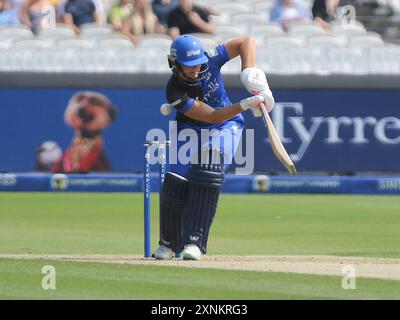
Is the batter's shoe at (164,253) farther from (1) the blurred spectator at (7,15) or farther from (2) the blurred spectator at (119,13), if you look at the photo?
(1) the blurred spectator at (7,15)

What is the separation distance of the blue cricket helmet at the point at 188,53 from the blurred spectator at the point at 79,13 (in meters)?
11.7

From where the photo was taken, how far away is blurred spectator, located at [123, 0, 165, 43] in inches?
835

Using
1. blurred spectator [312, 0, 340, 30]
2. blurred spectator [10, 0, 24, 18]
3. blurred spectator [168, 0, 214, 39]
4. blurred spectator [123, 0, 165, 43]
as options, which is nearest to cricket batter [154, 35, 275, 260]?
blurred spectator [168, 0, 214, 39]

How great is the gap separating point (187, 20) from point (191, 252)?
10858mm

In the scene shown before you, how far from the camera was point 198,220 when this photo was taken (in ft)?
34.0

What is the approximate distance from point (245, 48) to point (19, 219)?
570 cm

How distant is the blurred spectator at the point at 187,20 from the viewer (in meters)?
20.7

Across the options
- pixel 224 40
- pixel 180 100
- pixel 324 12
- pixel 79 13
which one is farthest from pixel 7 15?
pixel 180 100

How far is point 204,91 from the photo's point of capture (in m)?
10.4

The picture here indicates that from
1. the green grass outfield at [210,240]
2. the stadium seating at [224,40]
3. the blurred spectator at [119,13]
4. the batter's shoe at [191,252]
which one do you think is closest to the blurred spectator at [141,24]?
the blurred spectator at [119,13]

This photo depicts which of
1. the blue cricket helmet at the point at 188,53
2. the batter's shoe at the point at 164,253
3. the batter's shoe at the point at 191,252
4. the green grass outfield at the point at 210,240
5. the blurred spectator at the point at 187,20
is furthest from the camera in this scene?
the blurred spectator at the point at 187,20

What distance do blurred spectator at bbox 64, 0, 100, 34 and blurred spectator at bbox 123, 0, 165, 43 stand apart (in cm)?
78
